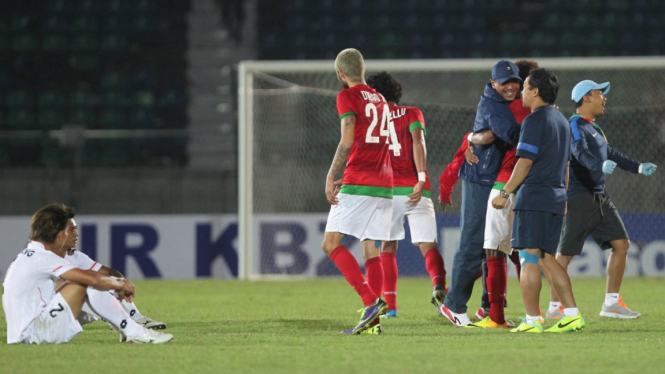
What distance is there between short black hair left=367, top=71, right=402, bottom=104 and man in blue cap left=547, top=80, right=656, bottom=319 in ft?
4.35

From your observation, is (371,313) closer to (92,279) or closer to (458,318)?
(458,318)

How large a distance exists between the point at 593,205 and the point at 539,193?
168cm

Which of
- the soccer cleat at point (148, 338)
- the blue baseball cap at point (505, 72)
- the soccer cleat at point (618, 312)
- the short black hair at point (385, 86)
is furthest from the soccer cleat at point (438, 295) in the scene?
the soccer cleat at point (148, 338)

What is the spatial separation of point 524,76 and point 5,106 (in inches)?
506

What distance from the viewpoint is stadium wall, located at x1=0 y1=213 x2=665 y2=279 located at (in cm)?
1314

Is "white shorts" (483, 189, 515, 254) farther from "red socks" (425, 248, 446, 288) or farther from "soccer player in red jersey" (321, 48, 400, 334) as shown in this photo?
"red socks" (425, 248, 446, 288)

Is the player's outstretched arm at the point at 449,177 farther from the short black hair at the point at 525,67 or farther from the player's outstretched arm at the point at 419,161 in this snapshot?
the short black hair at the point at 525,67

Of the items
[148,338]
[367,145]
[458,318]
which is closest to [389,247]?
[458,318]

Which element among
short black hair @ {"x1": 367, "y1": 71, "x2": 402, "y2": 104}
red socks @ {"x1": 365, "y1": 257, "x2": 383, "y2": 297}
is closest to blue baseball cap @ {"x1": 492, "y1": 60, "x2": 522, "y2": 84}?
short black hair @ {"x1": 367, "y1": 71, "x2": 402, "y2": 104}

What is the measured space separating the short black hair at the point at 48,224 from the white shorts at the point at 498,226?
273 cm

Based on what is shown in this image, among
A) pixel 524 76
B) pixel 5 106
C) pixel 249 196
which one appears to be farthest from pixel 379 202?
pixel 5 106

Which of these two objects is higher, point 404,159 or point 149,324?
point 404,159

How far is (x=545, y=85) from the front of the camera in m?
6.26

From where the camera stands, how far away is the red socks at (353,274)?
627 centimetres
